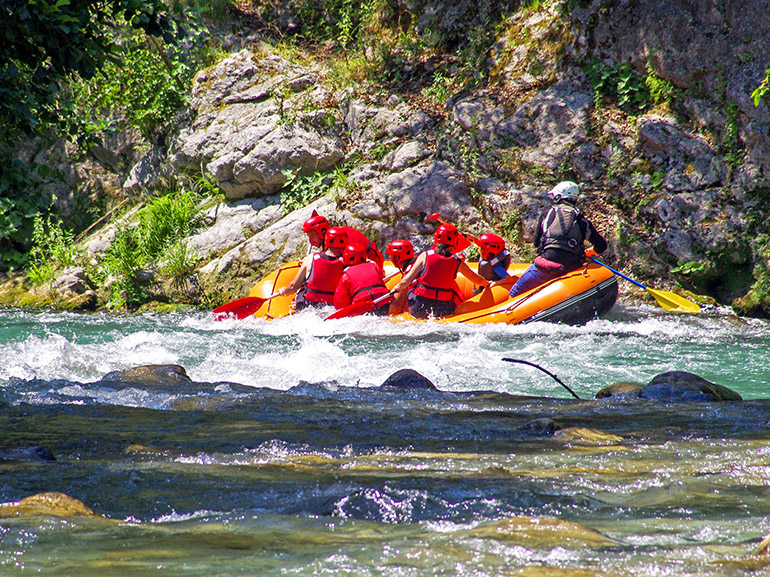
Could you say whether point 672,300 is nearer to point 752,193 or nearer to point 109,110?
point 752,193

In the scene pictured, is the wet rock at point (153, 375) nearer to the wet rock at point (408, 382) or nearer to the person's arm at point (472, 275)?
the wet rock at point (408, 382)

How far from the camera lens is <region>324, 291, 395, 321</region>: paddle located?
27.1ft

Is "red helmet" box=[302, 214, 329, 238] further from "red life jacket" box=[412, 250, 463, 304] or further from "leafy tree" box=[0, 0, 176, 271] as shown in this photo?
"leafy tree" box=[0, 0, 176, 271]

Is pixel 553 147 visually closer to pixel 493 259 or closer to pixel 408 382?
pixel 493 259

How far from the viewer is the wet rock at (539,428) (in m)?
2.64

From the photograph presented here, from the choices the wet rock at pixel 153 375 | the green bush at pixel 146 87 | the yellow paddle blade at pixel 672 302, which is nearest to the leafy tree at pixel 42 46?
the wet rock at pixel 153 375

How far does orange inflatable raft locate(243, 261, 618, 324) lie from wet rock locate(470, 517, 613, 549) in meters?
6.53

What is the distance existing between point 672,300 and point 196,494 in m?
8.54

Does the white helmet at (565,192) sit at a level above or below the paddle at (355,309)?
above

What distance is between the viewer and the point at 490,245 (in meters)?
8.56

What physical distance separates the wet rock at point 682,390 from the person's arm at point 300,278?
5.60 metres

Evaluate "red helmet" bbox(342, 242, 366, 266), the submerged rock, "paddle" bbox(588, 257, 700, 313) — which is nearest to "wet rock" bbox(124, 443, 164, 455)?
the submerged rock

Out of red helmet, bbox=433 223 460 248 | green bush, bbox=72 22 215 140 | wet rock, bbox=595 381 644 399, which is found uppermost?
green bush, bbox=72 22 215 140

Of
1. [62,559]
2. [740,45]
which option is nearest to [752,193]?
[740,45]
